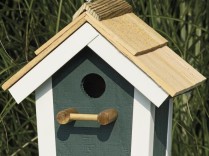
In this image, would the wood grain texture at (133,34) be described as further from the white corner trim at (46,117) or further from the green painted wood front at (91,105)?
the white corner trim at (46,117)

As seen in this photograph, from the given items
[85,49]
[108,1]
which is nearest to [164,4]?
[108,1]

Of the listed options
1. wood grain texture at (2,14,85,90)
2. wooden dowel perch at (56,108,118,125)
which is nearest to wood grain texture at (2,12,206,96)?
wood grain texture at (2,14,85,90)

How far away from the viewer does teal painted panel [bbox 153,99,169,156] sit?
1.32 meters

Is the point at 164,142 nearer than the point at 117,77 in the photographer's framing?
No

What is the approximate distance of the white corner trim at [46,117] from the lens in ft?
4.26

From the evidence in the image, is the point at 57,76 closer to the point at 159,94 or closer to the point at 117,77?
the point at 117,77

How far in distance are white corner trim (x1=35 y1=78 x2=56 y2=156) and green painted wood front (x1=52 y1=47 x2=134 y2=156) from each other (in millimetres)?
11

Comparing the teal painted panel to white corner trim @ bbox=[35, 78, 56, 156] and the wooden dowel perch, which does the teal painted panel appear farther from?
white corner trim @ bbox=[35, 78, 56, 156]

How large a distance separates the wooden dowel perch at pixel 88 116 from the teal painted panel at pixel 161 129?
12 cm

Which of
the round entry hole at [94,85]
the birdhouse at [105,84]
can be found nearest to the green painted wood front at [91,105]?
the birdhouse at [105,84]

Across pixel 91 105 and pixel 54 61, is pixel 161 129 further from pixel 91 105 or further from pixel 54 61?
pixel 54 61

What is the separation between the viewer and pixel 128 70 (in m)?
1.20

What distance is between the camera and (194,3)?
194cm

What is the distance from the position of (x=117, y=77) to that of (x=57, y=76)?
13cm
